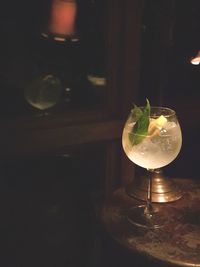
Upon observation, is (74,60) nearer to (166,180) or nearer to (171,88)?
(171,88)

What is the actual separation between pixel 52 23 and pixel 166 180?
1.17 m

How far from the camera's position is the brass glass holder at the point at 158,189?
93.7 inches

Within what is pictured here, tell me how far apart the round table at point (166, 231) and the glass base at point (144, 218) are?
0.02 m

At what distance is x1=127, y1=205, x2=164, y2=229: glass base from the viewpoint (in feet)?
6.88

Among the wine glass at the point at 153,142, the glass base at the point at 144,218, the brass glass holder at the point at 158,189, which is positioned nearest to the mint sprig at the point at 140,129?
the wine glass at the point at 153,142

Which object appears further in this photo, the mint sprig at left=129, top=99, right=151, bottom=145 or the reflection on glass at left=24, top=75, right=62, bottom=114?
the reflection on glass at left=24, top=75, right=62, bottom=114

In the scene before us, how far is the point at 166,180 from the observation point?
98.0 inches

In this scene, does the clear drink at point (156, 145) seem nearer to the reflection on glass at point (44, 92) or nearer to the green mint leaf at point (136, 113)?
the green mint leaf at point (136, 113)

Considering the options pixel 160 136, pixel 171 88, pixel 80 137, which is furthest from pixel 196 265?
pixel 171 88

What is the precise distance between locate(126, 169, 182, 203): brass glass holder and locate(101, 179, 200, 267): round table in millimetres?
34

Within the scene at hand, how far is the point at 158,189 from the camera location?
7.94ft

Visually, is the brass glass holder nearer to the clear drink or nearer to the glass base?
the glass base

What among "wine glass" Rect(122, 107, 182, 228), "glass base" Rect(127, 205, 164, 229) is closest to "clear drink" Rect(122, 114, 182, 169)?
"wine glass" Rect(122, 107, 182, 228)

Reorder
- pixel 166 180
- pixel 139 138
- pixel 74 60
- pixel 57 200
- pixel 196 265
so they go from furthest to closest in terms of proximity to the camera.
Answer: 1. pixel 57 200
2. pixel 74 60
3. pixel 166 180
4. pixel 139 138
5. pixel 196 265
